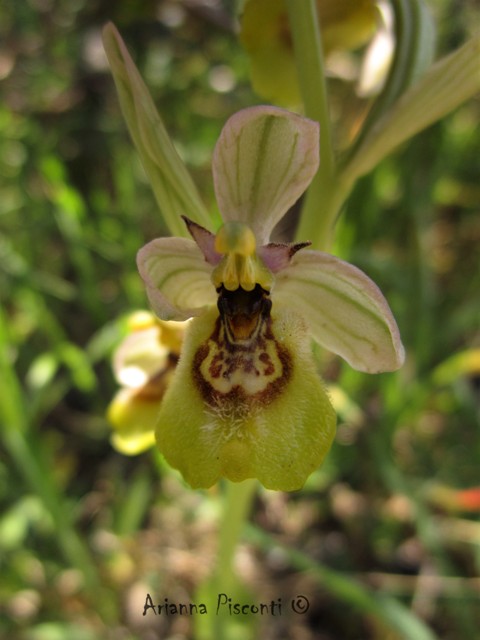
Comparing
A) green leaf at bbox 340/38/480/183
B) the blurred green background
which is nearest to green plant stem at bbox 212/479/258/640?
the blurred green background

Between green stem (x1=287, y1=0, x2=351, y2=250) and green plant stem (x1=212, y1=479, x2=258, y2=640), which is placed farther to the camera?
green plant stem (x1=212, y1=479, x2=258, y2=640)

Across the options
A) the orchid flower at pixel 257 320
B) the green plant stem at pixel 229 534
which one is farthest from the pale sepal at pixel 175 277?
the green plant stem at pixel 229 534

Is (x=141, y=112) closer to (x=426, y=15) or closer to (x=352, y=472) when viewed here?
(x=426, y=15)

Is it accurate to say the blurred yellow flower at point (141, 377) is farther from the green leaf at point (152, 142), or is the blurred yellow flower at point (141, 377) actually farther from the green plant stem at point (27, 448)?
the green plant stem at point (27, 448)

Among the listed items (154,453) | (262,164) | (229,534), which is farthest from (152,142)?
(154,453)

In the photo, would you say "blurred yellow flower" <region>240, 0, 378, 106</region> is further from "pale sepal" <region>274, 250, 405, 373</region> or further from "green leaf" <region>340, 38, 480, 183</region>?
"pale sepal" <region>274, 250, 405, 373</region>

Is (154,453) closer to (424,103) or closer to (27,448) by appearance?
(27,448)

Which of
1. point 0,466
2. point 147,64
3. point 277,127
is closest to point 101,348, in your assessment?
point 0,466
